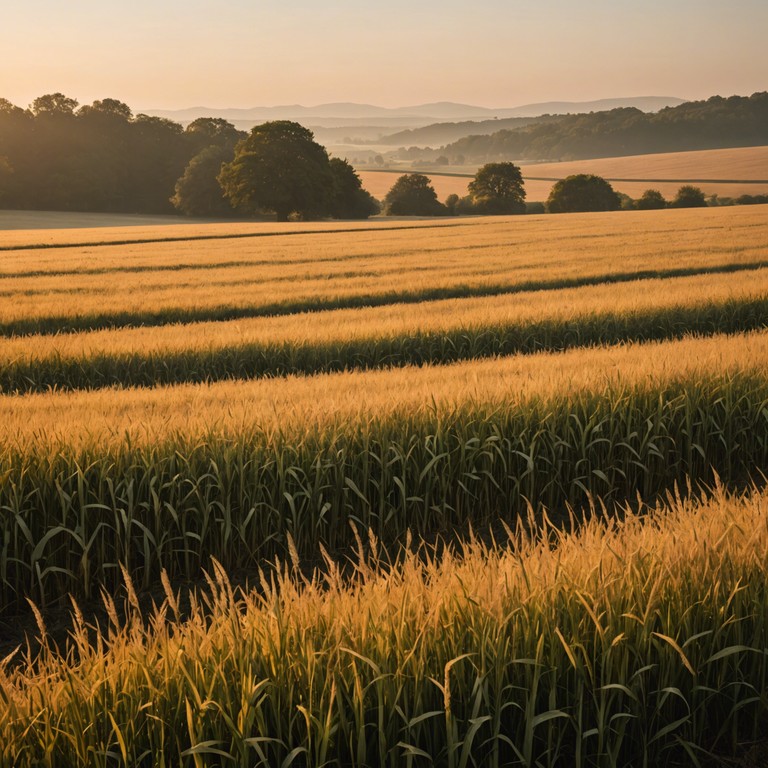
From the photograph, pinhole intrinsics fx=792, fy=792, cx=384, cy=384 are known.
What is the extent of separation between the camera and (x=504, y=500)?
6.30 meters

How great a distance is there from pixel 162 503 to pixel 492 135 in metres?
205

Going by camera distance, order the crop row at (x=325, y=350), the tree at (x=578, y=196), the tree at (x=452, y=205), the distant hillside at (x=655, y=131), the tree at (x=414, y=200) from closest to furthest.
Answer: the crop row at (x=325, y=350), the tree at (x=578, y=196), the tree at (x=414, y=200), the tree at (x=452, y=205), the distant hillside at (x=655, y=131)

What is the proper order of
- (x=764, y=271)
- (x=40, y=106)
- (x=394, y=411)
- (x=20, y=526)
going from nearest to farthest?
(x=20, y=526) < (x=394, y=411) < (x=764, y=271) < (x=40, y=106)

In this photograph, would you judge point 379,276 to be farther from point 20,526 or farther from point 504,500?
point 20,526

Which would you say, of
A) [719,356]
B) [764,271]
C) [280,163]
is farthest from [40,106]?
[719,356]

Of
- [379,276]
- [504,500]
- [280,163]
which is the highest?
[280,163]

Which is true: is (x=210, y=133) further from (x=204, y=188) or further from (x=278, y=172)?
(x=278, y=172)

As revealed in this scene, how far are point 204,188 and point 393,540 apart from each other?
70.7 meters

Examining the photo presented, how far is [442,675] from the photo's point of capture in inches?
103

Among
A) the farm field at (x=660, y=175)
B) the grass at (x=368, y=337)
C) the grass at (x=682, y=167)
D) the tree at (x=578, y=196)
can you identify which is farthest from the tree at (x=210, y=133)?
the grass at (x=368, y=337)

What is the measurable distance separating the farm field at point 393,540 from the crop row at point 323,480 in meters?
0.03

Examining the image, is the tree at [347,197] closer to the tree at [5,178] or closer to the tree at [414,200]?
the tree at [414,200]

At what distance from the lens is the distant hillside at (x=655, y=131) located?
149m

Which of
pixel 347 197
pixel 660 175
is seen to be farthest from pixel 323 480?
pixel 660 175
